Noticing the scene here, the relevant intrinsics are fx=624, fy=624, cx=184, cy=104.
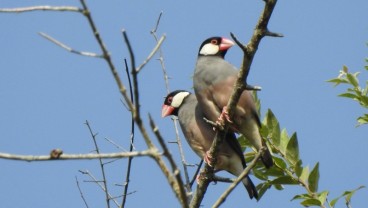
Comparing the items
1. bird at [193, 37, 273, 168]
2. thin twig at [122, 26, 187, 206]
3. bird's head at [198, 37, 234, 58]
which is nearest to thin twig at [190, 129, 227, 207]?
bird at [193, 37, 273, 168]

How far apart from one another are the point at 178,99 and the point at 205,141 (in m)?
0.86

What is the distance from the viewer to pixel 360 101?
3.85 m

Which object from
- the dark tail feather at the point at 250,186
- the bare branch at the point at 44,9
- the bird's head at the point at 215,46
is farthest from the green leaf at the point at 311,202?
the bird's head at the point at 215,46

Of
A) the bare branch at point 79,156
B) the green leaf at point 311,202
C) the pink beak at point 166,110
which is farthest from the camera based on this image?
the pink beak at point 166,110

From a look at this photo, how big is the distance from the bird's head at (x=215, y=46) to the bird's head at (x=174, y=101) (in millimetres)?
484

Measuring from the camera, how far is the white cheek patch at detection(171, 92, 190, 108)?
18.7 feet

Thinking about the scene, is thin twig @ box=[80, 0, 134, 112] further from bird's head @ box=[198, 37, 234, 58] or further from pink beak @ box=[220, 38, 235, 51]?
pink beak @ box=[220, 38, 235, 51]

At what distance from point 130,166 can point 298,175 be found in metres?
1.08

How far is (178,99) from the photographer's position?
5727 millimetres

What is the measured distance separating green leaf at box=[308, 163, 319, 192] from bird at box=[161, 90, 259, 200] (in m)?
0.65

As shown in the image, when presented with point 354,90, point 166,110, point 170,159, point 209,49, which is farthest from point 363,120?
point 166,110

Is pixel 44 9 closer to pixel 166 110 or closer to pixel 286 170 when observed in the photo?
pixel 286 170

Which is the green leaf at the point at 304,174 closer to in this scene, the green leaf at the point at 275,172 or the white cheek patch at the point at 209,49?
the green leaf at the point at 275,172

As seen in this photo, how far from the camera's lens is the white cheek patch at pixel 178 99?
18.7 ft
